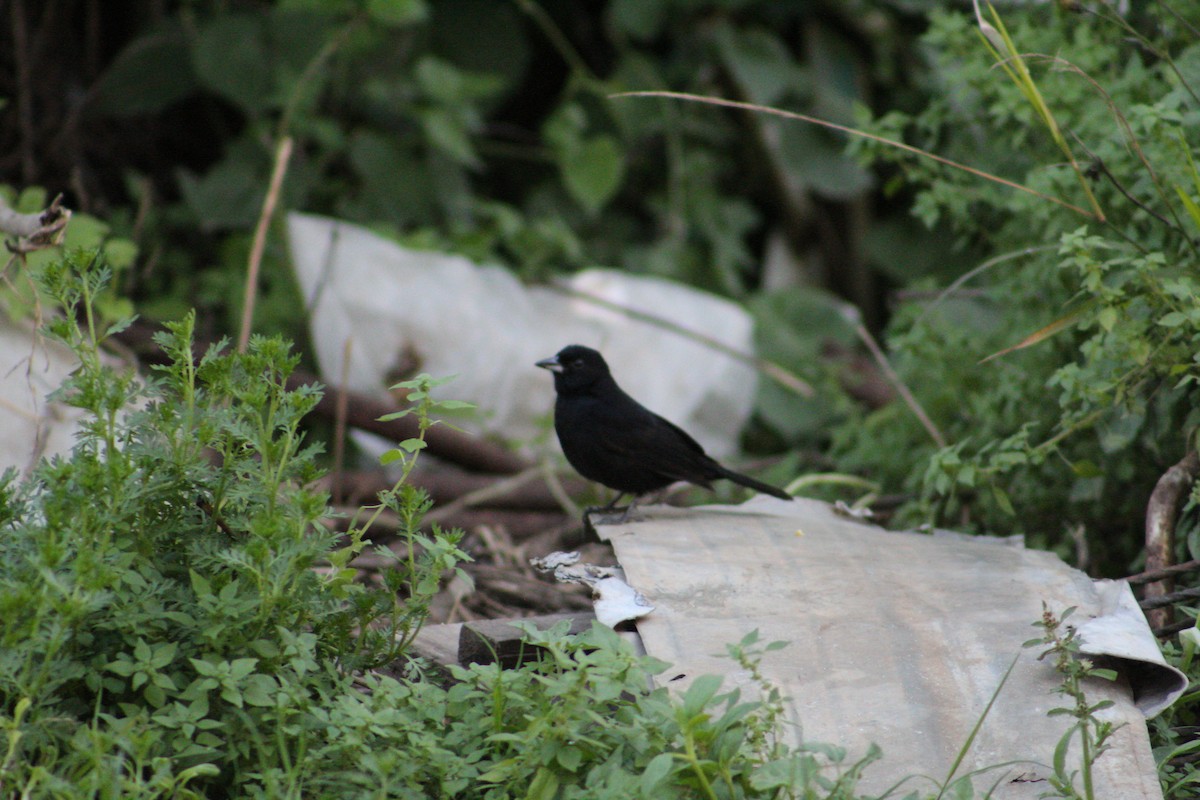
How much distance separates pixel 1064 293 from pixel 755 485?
1.03 meters

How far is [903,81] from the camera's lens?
22.2 ft

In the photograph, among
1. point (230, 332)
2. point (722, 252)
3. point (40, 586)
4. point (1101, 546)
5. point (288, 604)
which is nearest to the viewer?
point (40, 586)

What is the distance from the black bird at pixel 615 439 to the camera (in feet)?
12.3

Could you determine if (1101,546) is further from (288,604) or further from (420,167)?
(420,167)

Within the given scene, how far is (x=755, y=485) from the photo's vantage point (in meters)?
3.68

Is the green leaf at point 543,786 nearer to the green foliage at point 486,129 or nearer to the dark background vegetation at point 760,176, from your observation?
the dark background vegetation at point 760,176

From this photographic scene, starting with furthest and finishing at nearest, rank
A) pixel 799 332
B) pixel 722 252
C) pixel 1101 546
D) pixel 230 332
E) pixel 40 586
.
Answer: pixel 722 252 < pixel 799 332 < pixel 230 332 < pixel 1101 546 < pixel 40 586

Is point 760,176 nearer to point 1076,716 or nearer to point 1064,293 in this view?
point 1064,293

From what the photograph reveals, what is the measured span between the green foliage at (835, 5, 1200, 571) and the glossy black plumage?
63 cm

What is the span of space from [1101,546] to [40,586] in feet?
8.54

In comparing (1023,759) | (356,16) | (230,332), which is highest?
(356,16)

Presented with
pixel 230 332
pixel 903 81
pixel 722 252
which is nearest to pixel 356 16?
pixel 230 332

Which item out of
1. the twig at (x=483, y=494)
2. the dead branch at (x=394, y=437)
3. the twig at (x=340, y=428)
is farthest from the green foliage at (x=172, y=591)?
the dead branch at (x=394, y=437)

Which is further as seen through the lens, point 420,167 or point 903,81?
point 903,81
